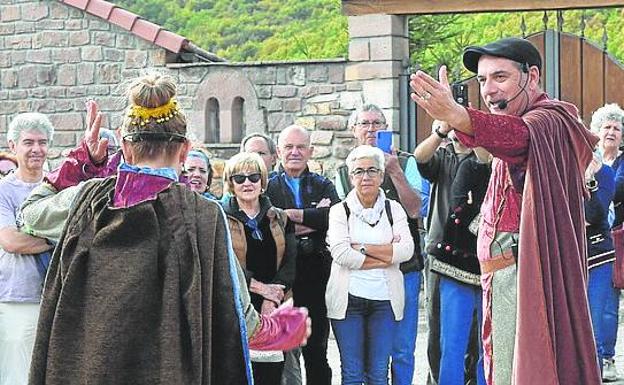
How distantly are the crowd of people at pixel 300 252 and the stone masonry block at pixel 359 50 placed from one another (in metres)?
3.58

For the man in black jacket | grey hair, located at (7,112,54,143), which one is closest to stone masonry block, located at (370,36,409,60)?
the man in black jacket

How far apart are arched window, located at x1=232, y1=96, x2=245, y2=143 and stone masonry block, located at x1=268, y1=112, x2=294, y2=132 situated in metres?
0.35

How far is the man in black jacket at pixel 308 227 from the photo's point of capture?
7.24 metres

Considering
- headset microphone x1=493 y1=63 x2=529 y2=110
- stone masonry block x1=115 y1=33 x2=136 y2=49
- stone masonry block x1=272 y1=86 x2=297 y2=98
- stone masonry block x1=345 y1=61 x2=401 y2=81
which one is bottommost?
headset microphone x1=493 y1=63 x2=529 y2=110

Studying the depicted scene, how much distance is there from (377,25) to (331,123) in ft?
3.28

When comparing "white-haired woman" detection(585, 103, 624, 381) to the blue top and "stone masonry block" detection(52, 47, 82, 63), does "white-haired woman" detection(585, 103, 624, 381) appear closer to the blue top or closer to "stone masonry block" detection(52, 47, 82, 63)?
the blue top

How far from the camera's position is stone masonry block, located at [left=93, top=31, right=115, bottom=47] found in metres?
12.7

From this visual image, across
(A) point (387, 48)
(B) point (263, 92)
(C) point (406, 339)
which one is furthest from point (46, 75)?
(C) point (406, 339)

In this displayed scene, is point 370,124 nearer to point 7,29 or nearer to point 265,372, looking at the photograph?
point 265,372

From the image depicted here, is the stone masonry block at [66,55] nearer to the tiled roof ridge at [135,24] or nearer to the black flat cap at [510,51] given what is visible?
the tiled roof ridge at [135,24]

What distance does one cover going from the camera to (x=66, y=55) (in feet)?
42.3

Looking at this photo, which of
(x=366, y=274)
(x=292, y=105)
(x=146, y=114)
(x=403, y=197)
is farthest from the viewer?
(x=292, y=105)

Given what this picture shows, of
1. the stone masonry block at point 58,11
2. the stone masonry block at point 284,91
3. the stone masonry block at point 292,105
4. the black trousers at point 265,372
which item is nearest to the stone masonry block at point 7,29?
the stone masonry block at point 58,11

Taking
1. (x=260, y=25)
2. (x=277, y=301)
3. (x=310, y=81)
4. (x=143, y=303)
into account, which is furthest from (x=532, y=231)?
(x=260, y=25)
